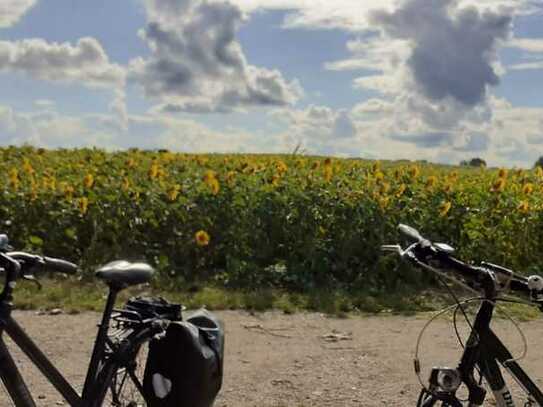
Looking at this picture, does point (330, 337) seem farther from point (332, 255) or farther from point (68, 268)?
point (68, 268)

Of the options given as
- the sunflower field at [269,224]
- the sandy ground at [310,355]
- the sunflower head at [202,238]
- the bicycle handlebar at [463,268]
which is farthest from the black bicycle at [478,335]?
the sunflower head at [202,238]

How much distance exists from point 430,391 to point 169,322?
1144 millimetres

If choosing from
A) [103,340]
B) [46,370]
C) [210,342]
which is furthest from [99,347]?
[210,342]

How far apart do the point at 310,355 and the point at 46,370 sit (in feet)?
10.1

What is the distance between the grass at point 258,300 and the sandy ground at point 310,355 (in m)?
0.18

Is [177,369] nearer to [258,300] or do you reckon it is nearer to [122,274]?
[122,274]

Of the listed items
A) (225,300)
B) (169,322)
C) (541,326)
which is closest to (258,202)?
(225,300)

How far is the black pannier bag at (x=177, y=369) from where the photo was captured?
3.71m

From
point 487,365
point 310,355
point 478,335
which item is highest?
point 478,335

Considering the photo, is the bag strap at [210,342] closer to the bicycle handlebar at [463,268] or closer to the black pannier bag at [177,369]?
the black pannier bag at [177,369]

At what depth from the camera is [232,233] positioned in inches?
343

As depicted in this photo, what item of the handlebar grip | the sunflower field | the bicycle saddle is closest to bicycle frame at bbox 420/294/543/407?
the bicycle saddle

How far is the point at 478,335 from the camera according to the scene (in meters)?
3.11

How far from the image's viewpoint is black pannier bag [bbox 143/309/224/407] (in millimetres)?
3711
